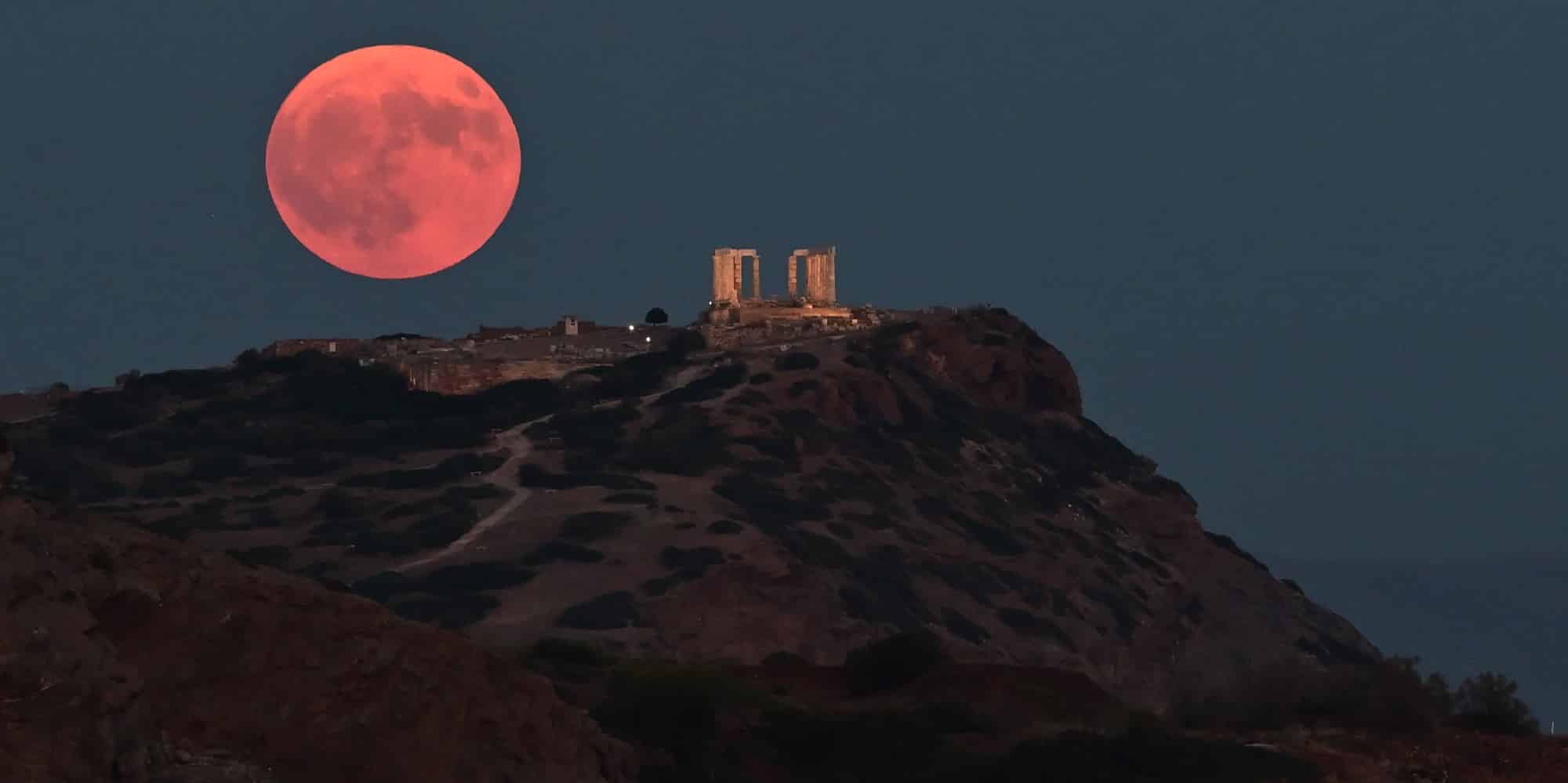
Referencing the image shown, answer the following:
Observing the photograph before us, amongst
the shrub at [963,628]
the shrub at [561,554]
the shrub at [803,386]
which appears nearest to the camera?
the shrub at [963,628]

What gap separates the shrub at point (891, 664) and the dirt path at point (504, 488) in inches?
1314

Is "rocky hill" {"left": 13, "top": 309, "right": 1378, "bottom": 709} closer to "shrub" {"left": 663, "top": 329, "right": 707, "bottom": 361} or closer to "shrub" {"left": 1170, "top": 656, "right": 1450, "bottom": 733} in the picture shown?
"shrub" {"left": 663, "top": 329, "right": 707, "bottom": 361}

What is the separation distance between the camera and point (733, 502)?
7975cm

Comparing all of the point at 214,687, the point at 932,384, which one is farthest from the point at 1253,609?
the point at 214,687

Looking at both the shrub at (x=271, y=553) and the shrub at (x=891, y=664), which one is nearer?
the shrub at (x=891, y=664)

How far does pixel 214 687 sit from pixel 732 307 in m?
99.0

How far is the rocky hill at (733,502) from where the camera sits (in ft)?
224

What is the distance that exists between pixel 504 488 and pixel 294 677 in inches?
2519

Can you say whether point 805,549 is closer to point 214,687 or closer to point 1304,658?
point 1304,658

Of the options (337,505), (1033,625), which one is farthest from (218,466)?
(1033,625)

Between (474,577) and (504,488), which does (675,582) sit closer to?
(474,577)

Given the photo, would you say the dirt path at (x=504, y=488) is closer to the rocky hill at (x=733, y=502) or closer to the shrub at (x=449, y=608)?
the rocky hill at (x=733, y=502)

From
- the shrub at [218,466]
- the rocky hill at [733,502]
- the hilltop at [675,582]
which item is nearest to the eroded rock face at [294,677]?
the hilltop at [675,582]

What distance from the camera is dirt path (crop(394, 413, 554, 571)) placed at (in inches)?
2938
